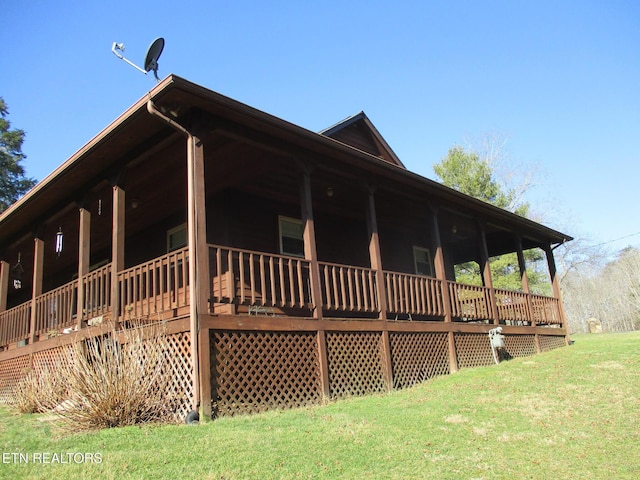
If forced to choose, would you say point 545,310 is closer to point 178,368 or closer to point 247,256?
point 247,256

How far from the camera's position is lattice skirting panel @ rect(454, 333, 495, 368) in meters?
12.3

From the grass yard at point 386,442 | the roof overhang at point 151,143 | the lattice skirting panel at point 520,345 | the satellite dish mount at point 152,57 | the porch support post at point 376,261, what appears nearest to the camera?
the grass yard at point 386,442


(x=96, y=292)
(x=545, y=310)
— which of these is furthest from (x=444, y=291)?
(x=96, y=292)

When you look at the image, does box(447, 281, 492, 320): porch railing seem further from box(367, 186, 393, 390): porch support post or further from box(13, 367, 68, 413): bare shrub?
box(13, 367, 68, 413): bare shrub

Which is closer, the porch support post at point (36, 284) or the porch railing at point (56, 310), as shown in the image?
the porch railing at point (56, 310)

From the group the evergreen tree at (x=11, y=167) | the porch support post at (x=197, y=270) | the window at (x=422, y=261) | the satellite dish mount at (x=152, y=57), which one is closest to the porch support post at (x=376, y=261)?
the porch support post at (x=197, y=270)

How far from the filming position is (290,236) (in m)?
13.0

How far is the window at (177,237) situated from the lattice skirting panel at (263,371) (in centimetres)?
517

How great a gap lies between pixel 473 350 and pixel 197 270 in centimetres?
759

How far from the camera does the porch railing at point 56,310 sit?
1072 cm

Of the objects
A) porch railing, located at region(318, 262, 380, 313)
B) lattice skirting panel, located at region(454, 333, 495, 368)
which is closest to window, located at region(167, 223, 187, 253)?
porch railing, located at region(318, 262, 380, 313)

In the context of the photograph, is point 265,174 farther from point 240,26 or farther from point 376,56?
point 376,56

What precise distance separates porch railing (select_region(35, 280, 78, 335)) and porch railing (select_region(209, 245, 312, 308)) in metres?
2.75

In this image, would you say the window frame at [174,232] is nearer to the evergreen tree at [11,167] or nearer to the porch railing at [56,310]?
the porch railing at [56,310]
